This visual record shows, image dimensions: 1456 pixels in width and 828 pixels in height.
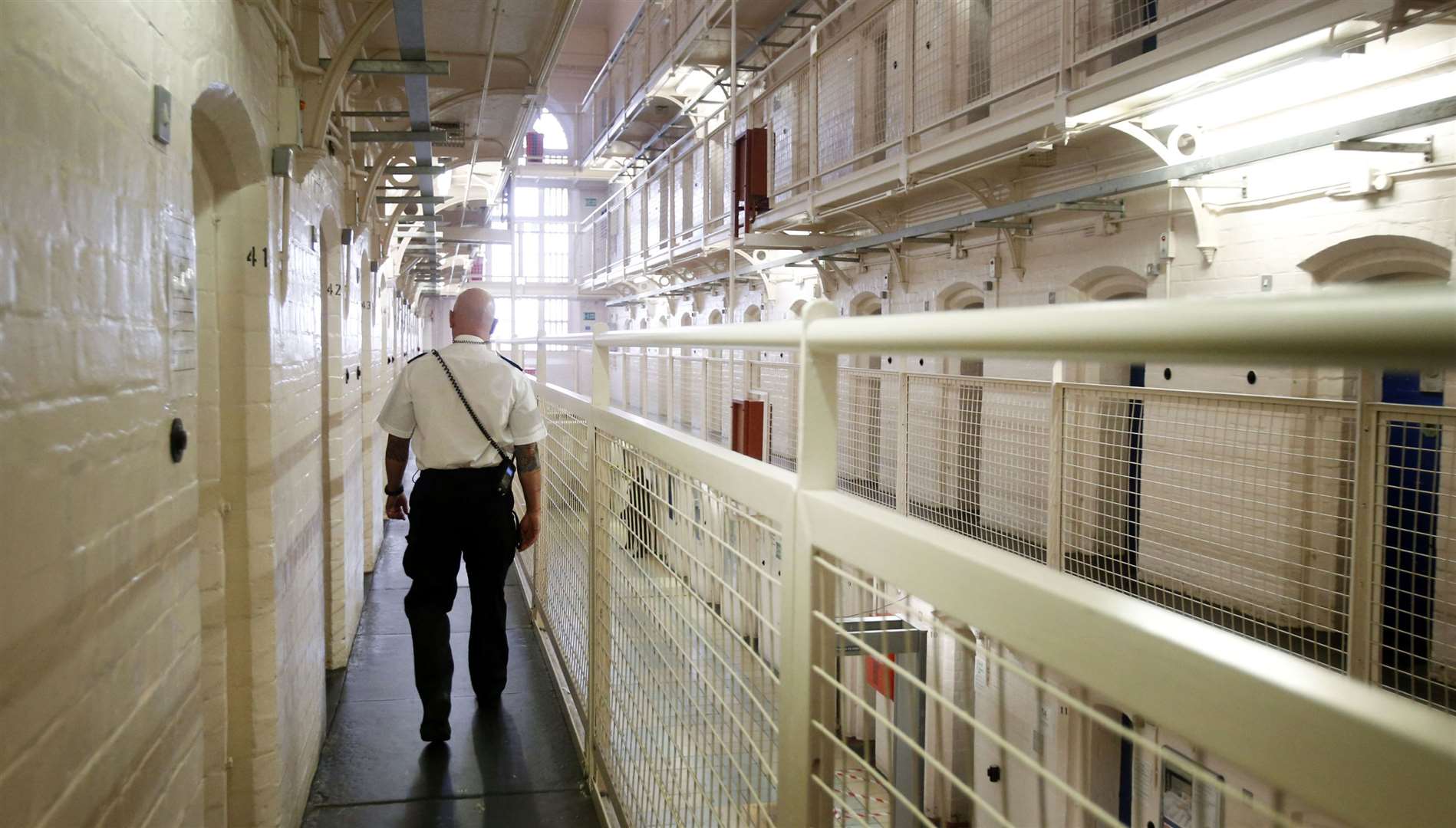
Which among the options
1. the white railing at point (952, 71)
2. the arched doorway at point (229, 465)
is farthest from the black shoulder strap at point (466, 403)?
the white railing at point (952, 71)

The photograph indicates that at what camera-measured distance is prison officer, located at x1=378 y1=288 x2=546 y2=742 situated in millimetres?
3914

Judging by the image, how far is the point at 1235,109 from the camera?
5570 mm

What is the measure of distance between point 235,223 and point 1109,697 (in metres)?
3.10

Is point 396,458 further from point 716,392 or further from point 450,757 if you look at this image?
point 716,392

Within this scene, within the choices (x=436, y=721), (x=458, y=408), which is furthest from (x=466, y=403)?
(x=436, y=721)

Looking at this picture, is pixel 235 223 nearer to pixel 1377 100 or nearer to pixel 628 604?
pixel 628 604

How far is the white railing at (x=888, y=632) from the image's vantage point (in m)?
0.62

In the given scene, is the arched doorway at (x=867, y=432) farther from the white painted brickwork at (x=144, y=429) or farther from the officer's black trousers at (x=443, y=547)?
the white painted brickwork at (x=144, y=429)

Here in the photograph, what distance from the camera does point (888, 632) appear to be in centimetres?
195

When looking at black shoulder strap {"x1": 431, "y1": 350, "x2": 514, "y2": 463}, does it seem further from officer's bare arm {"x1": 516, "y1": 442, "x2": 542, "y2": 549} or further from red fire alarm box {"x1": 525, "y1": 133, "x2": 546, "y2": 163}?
red fire alarm box {"x1": 525, "y1": 133, "x2": 546, "y2": 163}

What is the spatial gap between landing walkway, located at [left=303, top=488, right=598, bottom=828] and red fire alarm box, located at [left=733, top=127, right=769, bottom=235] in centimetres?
652

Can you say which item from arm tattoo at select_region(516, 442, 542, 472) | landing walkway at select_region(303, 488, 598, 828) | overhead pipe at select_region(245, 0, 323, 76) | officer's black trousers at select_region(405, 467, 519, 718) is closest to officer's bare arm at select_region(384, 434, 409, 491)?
officer's black trousers at select_region(405, 467, 519, 718)

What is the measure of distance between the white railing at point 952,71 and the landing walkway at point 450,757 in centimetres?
435

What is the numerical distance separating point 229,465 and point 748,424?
14.3ft
